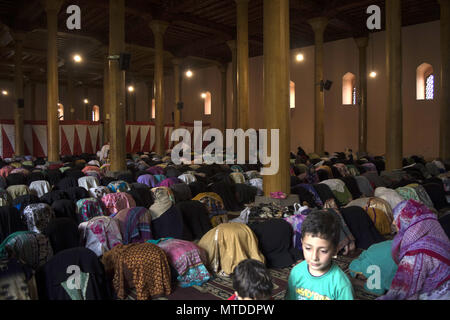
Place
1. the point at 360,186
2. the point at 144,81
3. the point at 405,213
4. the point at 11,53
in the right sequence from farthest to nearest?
the point at 144,81 → the point at 11,53 → the point at 360,186 → the point at 405,213

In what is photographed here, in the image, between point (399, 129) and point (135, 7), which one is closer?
point (399, 129)

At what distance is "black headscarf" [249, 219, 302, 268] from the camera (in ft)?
14.1

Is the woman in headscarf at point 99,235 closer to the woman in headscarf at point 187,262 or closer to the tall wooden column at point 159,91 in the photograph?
the woman in headscarf at point 187,262

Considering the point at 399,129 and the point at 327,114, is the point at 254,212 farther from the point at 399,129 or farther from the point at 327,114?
the point at 327,114

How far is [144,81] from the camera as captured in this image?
1068 inches

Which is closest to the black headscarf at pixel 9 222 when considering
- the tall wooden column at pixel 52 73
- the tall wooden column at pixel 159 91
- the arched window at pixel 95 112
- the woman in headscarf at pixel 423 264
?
the woman in headscarf at pixel 423 264

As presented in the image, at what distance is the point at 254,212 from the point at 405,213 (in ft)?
8.12

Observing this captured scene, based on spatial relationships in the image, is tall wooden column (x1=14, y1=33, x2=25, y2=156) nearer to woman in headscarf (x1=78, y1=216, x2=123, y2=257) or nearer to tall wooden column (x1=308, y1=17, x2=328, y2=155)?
tall wooden column (x1=308, y1=17, x2=328, y2=155)

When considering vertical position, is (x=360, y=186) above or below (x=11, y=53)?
below

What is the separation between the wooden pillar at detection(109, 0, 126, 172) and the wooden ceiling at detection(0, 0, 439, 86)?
9.56 ft

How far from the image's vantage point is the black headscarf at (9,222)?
15.7ft

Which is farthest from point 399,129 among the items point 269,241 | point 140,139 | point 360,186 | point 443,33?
point 140,139

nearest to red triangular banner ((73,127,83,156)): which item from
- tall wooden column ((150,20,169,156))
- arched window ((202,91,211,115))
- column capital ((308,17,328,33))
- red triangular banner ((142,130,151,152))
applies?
red triangular banner ((142,130,151,152))
